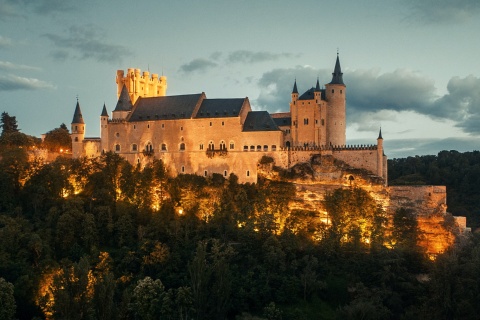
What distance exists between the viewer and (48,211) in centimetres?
6256

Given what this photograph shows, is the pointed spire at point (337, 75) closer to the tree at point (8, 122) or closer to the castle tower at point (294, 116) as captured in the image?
the castle tower at point (294, 116)

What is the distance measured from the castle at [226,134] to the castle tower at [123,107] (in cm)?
12

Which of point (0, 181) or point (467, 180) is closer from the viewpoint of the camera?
point (0, 181)

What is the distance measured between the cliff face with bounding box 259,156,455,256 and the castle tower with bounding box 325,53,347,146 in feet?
10.2

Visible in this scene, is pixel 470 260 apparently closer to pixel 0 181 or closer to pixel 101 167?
pixel 101 167

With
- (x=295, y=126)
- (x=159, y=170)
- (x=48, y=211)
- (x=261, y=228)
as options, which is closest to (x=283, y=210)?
(x=261, y=228)

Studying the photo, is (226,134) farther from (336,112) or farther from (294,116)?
(336,112)

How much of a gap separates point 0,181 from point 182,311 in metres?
26.9

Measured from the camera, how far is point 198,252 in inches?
2018

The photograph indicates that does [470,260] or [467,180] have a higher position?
[467,180]

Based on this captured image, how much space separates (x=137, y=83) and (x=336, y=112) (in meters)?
26.1

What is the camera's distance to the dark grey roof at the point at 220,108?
70562 mm

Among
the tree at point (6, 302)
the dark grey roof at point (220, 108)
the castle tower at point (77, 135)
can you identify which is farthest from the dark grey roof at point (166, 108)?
the tree at point (6, 302)

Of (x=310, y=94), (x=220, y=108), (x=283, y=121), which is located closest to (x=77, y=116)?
(x=220, y=108)
